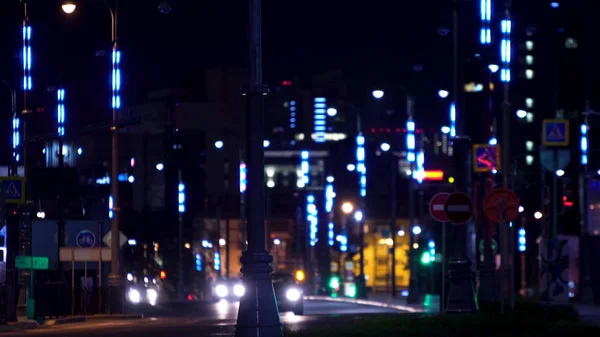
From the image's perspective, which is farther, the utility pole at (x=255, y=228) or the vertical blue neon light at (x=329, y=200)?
the vertical blue neon light at (x=329, y=200)

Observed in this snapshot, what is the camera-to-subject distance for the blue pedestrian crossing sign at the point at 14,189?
35.5 metres

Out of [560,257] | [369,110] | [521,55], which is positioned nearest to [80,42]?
[560,257]

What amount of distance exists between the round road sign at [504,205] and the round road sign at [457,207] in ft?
1.73

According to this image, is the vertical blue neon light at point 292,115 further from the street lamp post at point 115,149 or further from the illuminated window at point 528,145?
the street lamp post at point 115,149

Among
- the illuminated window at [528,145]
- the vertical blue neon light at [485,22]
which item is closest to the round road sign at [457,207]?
the vertical blue neon light at [485,22]

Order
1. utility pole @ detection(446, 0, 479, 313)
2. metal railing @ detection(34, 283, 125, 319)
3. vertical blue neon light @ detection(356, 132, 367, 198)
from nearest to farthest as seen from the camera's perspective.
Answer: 1. utility pole @ detection(446, 0, 479, 313)
2. metal railing @ detection(34, 283, 125, 319)
3. vertical blue neon light @ detection(356, 132, 367, 198)

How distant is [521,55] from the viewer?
18562 cm

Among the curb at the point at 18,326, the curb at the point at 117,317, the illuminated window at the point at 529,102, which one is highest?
the illuminated window at the point at 529,102

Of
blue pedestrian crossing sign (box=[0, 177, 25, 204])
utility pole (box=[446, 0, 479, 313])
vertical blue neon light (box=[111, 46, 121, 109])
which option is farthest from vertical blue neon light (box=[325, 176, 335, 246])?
utility pole (box=[446, 0, 479, 313])

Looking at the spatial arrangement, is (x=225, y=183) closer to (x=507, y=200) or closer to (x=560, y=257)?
(x=560, y=257)

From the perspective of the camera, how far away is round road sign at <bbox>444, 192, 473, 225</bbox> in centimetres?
2716

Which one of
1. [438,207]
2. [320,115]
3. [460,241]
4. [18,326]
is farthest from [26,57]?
[320,115]

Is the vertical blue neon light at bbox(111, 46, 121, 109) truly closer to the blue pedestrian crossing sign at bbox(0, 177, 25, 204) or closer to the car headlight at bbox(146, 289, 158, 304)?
the blue pedestrian crossing sign at bbox(0, 177, 25, 204)

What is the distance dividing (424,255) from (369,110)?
4103 inches
